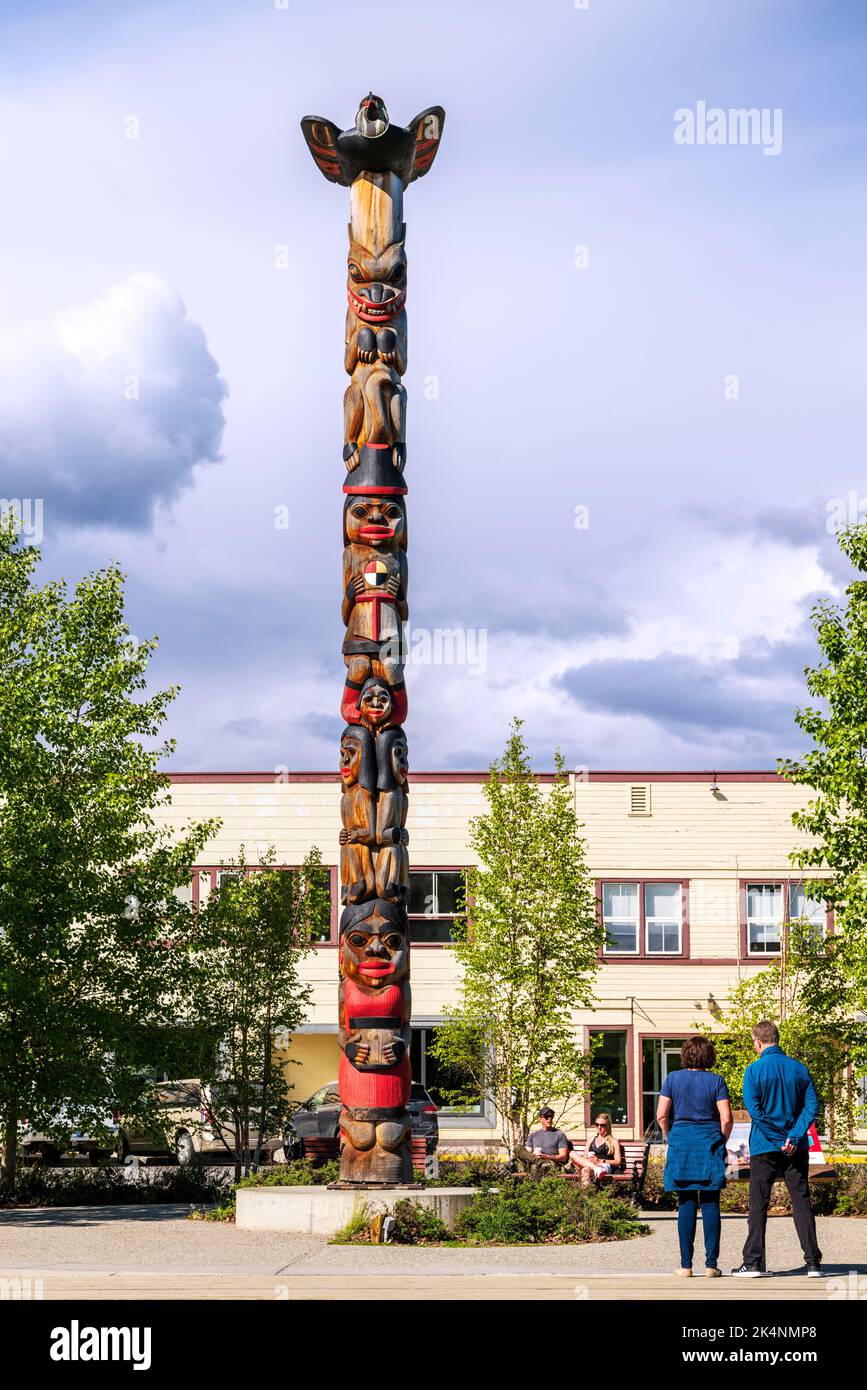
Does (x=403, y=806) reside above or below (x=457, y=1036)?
above

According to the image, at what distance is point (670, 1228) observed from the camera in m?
18.1

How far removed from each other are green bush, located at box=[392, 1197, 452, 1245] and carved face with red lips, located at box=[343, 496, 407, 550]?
751 centimetres

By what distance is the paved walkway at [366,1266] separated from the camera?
11633 millimetres

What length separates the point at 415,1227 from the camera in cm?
1620

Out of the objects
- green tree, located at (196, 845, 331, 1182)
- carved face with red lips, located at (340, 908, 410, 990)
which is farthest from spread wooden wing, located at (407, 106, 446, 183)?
green tree, located at (196, 845, 331, 1182)

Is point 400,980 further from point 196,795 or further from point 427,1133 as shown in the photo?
point 196,795

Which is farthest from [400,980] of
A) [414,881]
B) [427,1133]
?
[414,881]

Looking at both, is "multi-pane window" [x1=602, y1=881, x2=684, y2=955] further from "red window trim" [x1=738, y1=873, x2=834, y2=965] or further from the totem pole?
the totem pole

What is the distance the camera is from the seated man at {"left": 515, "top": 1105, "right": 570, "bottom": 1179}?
66.7 feet

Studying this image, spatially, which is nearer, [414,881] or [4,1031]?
[4,1031]

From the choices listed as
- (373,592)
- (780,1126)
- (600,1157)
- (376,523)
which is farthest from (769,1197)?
(376,523)

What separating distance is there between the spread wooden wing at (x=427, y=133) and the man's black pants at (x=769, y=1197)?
517 inches

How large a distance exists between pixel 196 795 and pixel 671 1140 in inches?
1231

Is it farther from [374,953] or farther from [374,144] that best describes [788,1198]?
[374,144]
